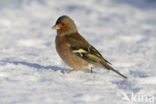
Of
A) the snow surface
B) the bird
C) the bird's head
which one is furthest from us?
the bird's head

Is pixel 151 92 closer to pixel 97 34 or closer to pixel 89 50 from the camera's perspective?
pixel 89 50

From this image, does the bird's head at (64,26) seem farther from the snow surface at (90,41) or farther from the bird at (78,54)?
the snow surface at (90,41)

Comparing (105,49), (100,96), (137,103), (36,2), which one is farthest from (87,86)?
(36,2)

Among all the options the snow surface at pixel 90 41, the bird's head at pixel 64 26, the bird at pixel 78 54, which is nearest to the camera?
the snow surface at pixel 90 41

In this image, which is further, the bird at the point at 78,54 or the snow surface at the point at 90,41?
the bird at the point at 78,54

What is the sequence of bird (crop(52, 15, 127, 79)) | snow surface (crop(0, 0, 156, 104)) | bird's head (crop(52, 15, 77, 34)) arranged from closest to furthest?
1. snow surface (crop(0, 0, 156, 104))
2. bird (crop(52, 15, 127, 79))
3. bird's head (crop(52, 15, 77, 34))

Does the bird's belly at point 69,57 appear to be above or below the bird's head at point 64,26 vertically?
below

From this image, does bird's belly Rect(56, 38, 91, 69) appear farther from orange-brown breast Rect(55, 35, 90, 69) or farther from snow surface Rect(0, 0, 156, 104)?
snow surface Rect(0, 0, 156, 104)

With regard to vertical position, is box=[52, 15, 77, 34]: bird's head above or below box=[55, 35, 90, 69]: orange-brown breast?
above

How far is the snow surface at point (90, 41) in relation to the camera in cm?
411

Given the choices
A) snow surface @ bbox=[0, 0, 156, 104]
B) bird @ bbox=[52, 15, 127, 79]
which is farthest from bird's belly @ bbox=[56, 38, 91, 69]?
snow surface @ bbox=[0, 0, 156, 104]

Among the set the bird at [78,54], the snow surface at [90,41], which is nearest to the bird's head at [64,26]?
the bird at [78,54]

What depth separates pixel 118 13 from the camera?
1038 cm

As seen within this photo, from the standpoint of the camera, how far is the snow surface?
162 inches
